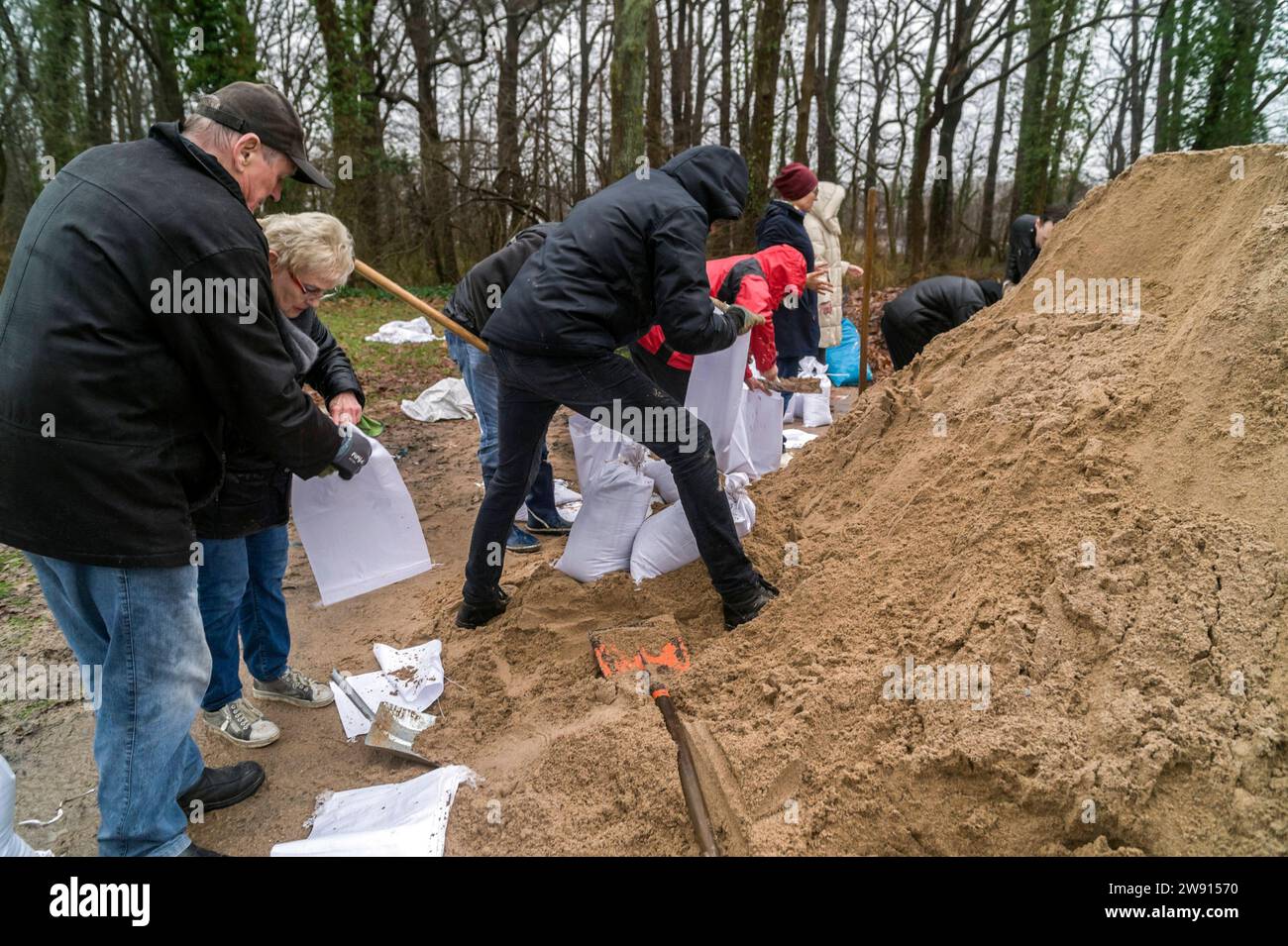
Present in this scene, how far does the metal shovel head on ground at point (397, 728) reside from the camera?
8.16 ft

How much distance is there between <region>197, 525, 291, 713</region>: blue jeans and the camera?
233 cm

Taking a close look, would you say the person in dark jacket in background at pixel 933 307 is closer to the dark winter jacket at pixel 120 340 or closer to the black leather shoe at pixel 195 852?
the dark winter jacket at pixel 120 340

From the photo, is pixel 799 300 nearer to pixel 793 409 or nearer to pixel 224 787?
pixel 793 409

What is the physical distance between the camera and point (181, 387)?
1.76 metres

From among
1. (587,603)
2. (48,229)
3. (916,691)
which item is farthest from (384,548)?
(916,691)

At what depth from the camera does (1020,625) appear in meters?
2.14

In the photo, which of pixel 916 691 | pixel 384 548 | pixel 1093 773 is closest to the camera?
pixel 1093 773

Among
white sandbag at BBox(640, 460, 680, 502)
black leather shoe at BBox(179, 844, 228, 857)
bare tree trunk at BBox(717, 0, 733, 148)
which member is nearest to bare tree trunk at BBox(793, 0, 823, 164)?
bare tree trunk at BBox(717, 0, 733, 148)

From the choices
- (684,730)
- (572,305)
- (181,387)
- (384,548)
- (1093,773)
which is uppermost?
(572,305)

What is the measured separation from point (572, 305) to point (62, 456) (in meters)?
1.45

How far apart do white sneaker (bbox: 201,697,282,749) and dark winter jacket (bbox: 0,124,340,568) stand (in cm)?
105

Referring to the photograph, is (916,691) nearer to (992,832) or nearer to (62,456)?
(992,832)

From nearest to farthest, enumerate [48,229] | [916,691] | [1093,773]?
1. [48,229]
2. [1093,773]
3. [916,691]

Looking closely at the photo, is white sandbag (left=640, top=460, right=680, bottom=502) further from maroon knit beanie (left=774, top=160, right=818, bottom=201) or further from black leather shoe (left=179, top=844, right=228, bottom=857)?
maroon knit beanie (left=774, top=160, right=818, bottom=201)
